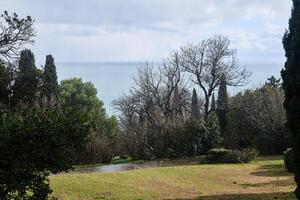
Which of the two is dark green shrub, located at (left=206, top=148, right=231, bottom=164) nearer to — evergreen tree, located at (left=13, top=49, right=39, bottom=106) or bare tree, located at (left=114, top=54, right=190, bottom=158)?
bare tree, located at (left=114, top=54, right=190, bottom=158)

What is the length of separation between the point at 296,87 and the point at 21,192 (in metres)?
7.34

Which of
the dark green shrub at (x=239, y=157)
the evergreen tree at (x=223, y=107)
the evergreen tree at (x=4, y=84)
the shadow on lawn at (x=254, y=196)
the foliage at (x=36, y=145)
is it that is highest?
the evergreen tree at (x=223, y=107)

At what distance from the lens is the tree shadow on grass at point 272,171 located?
67.9 feet

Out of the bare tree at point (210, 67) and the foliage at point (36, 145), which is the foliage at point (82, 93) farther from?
the foliage at point (36, 145)

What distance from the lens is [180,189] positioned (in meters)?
16.1

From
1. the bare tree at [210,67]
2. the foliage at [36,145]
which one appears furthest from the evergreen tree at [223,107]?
the foliage at [36,145]

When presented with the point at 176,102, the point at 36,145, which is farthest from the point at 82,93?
the point at 36,145

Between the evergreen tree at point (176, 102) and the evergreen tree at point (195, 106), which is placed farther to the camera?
the evergreen tree at point (195, 106)

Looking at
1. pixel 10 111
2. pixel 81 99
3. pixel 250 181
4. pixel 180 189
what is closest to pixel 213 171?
pixel 250 181

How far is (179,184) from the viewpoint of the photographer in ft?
56.6

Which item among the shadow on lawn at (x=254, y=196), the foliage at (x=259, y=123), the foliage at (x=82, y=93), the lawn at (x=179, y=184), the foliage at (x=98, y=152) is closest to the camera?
the shadow on lawn at (x=254, y=196)

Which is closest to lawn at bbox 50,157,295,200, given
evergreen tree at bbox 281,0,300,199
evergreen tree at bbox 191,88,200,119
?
evergreen tree at bbox 281,0,300,199

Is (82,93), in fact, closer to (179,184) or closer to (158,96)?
(158,96)

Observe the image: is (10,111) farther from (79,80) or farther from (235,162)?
(79,80)
